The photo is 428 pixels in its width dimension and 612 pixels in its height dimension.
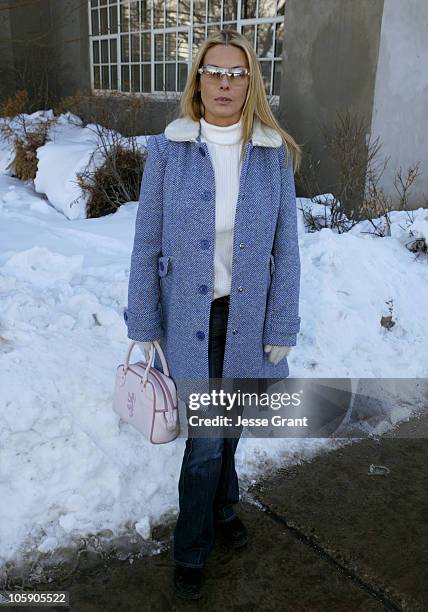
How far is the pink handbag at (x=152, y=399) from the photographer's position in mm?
2334

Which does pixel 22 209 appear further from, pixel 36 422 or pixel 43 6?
pixel 43 6

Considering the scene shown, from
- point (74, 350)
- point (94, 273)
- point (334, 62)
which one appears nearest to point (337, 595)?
point (74, 350)

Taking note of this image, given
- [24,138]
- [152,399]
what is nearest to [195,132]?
[152,399]

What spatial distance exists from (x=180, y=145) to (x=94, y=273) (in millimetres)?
2121

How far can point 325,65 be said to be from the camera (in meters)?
6.80

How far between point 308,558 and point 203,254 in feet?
4.46

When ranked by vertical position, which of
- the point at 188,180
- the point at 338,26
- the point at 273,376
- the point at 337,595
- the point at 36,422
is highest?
the point at 338,26

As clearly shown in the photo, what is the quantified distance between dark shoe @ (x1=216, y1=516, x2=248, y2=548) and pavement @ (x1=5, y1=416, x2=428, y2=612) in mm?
33

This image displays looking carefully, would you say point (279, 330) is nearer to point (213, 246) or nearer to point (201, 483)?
point (213, 246)

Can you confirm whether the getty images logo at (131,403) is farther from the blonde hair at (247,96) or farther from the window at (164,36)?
the window at (164,36)

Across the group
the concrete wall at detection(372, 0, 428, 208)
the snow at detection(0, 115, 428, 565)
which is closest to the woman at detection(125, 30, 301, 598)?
the snow at detection(0, 115, 428, 565)

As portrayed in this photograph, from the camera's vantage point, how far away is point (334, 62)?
264 inches

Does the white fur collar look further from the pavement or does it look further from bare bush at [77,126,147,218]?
bare bush at [77,126,147,218]

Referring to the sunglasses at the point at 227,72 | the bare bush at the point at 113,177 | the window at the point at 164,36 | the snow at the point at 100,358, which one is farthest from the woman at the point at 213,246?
the window at the point at 164,36
